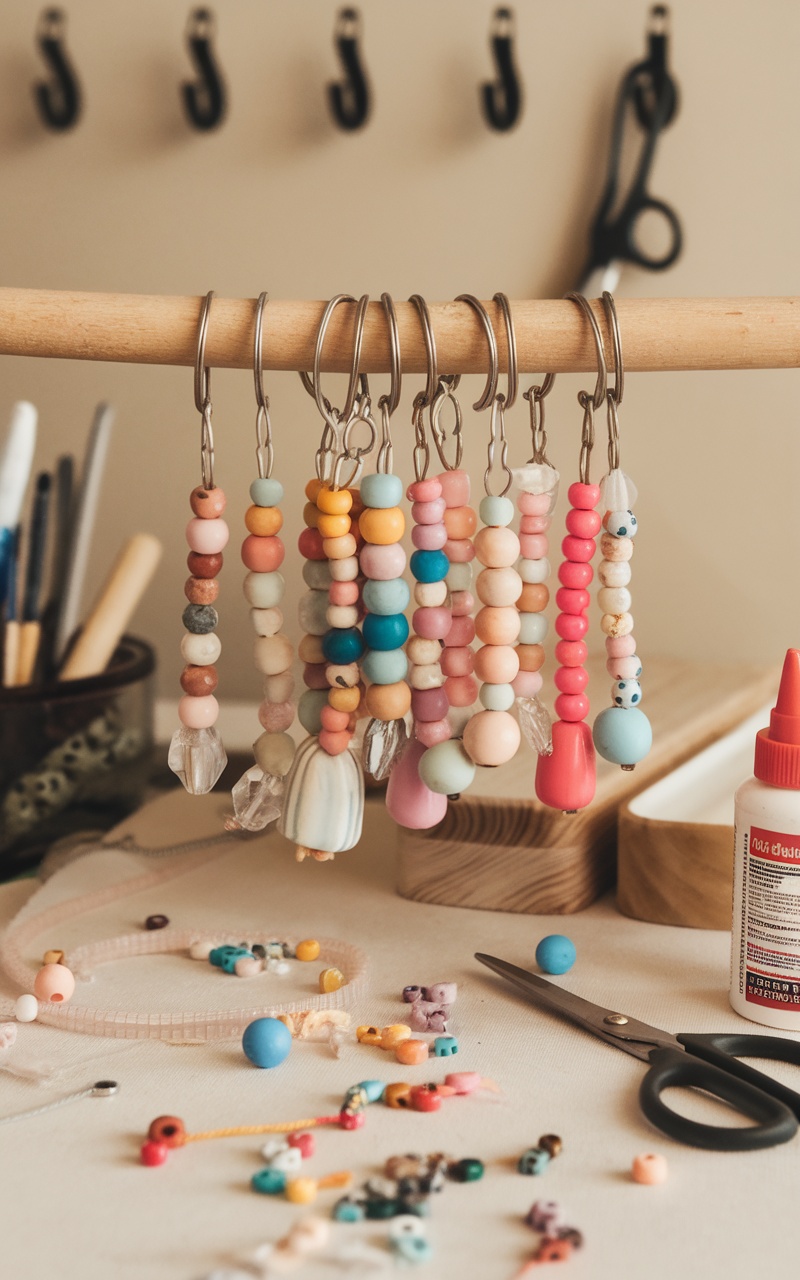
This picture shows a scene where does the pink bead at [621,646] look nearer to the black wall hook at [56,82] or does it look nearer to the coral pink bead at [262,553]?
the coral pink bead at [262,553]

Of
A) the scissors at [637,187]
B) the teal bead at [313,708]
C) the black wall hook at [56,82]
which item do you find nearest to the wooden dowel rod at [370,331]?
the teal bead at [313,708]

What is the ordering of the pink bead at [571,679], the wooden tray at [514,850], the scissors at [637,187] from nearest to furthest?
the pink bead at [571,679], the wooden tray at [514,850], the scissors at [637,187]

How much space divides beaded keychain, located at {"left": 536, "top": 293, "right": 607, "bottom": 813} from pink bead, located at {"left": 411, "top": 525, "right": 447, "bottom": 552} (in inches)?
1.8

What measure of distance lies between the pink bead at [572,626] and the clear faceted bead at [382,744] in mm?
A: 68

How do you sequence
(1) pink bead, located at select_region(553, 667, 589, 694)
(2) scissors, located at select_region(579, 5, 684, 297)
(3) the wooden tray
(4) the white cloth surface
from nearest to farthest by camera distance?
(4) the white cloth surface < (1) pink bead, located at select_region(553, 667, 589, 694) < (3) the wooden tray < (2) scissors, located at select_region(579, 5, 684, 297)

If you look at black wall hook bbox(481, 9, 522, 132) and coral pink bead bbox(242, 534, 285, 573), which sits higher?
black wall hook bbox(481, 9, 522, 132)

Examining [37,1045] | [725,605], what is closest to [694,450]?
[725,605]

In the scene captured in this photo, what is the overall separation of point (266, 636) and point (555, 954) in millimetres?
190

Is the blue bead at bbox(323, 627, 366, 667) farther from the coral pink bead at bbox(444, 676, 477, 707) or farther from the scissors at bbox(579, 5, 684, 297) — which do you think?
the scissors at bbox(579, 5, 684, 297)

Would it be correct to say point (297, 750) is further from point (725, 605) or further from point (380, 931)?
point (725, 605)

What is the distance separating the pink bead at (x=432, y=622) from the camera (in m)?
0.45

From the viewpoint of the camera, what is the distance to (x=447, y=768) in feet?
1.49

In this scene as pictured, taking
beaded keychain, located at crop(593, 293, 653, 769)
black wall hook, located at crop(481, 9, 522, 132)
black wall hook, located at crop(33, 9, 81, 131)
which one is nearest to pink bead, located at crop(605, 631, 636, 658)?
beaded keychain, located at crop(593, 293, 653, 769)

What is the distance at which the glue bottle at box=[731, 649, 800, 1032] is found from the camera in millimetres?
480
